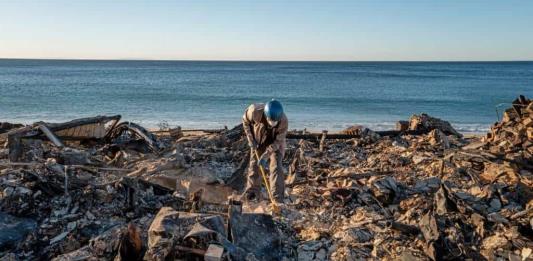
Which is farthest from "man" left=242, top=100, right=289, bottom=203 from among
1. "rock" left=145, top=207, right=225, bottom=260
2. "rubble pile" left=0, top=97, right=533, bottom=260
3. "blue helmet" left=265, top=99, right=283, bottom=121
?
"rock" left=145, top=207, right=225, bottom=260

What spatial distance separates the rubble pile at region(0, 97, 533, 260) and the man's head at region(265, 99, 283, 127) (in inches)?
44.9

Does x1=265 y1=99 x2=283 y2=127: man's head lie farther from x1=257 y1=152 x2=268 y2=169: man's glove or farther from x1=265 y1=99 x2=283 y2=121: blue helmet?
x1=257 y1=152 x2=268 y2=169: man's glove

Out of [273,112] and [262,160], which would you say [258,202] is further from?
[273,112]

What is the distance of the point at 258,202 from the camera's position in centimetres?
665

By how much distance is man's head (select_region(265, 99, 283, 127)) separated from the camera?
239 inches

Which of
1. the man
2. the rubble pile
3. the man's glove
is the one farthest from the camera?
the man's glove

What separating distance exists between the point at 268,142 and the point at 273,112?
27.9 inches

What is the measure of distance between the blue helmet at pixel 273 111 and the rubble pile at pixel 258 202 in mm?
1170

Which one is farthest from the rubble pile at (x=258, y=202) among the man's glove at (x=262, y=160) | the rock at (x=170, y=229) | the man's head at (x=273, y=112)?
the man's head at (x=273, y=112)

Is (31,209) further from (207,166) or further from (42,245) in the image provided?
(207,166)

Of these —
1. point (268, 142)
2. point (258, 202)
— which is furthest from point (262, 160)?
point (258, 202)

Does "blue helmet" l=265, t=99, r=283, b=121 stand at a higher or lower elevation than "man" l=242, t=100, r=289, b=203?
higher

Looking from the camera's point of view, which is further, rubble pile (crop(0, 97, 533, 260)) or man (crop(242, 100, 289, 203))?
man (crop(242, 100, 289, 203))

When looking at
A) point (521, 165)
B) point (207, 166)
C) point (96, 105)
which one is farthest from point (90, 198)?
point (96, 105)
